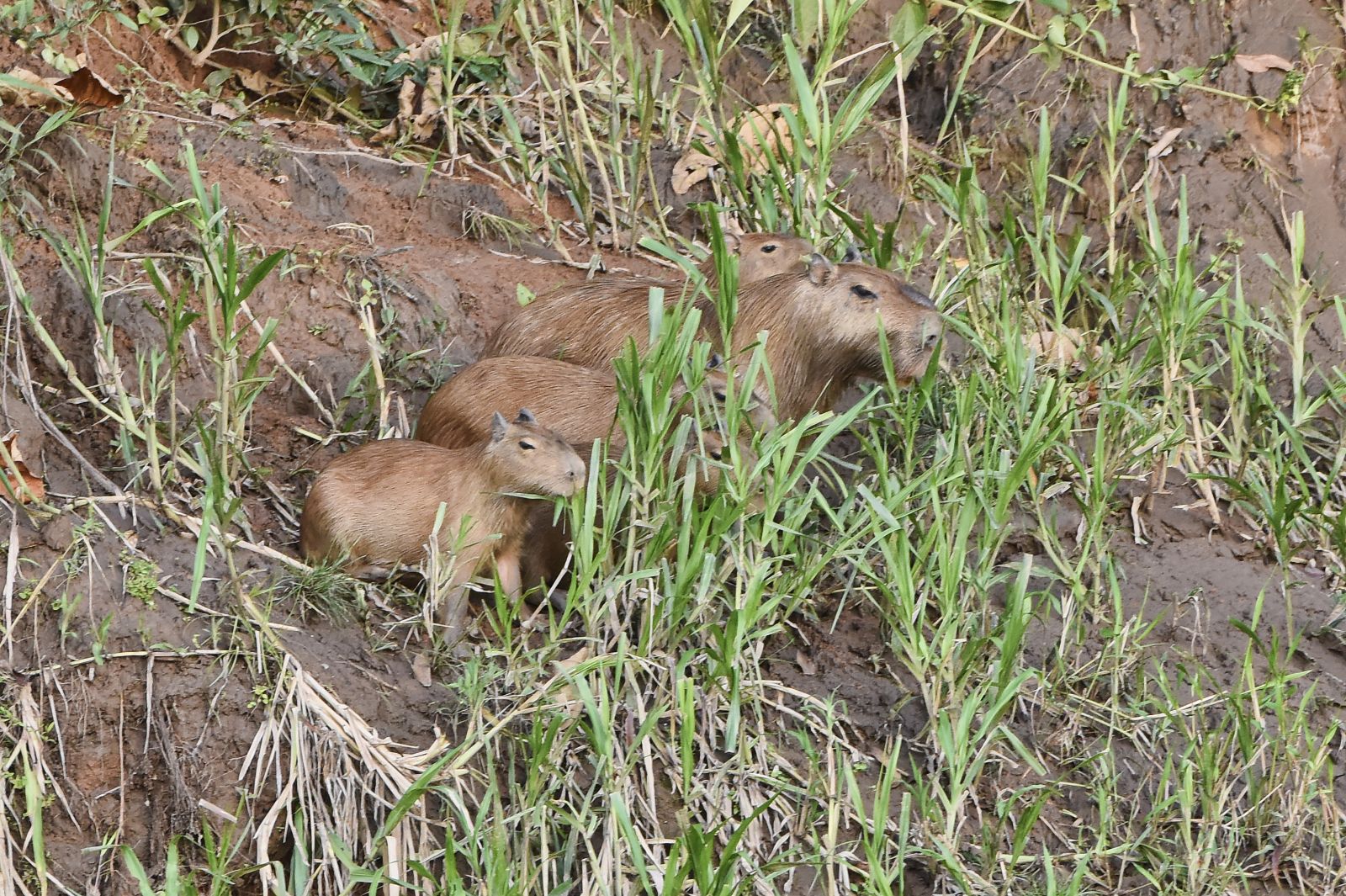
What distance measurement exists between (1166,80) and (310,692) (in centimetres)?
390

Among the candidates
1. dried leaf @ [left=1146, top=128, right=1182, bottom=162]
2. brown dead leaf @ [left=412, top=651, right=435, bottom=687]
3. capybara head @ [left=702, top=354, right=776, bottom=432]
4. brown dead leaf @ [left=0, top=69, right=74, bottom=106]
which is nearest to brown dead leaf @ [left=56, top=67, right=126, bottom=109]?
brown dead leaf @ [left=0, top=69, right=74, bottom=106]

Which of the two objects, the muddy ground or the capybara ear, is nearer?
the muddy ground

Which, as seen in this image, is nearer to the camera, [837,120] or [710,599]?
[710,599]

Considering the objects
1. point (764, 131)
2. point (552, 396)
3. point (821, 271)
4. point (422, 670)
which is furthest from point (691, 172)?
point (422, 670)

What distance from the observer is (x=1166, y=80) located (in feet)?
20.2

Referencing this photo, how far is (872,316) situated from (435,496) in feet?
4.40

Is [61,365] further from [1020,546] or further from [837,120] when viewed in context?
[1020,546]

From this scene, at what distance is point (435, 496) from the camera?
4.56 meters

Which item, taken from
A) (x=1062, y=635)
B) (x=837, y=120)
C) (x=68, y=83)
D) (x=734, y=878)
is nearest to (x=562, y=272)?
(x=837, y=120)

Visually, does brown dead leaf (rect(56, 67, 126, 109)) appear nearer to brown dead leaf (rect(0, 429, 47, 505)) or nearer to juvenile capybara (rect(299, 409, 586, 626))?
brown dead leaf (rect(0, 429, 47, 505))

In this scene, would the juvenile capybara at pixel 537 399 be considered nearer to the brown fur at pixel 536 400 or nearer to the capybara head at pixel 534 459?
the brown fur at pixel 536 400

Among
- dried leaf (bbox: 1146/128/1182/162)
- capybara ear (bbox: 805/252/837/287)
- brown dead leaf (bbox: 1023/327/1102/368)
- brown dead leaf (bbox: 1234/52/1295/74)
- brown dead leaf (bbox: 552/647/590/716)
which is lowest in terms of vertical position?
brown dead leaf (bbox: 552/647/590/716)

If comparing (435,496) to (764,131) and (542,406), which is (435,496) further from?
(764,131)

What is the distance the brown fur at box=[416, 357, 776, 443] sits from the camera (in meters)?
4.77
